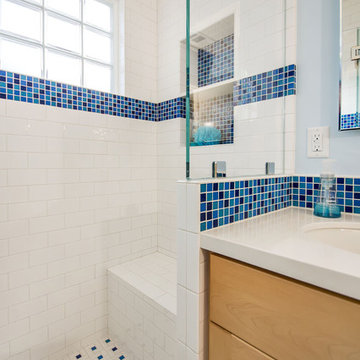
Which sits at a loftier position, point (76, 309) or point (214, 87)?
point (214, 87)

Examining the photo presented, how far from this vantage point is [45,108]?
1528 mm

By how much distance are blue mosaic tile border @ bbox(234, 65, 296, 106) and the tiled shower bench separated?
119 cm

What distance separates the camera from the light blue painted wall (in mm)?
1053

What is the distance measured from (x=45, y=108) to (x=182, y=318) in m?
1.46

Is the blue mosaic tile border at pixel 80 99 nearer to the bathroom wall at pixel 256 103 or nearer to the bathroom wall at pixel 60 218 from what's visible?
the bathroom wall at pixel 60 218

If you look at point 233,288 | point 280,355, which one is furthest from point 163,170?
point 280,355

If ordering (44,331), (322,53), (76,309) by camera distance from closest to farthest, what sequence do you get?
(322,53) → (44,331) → (76,309)

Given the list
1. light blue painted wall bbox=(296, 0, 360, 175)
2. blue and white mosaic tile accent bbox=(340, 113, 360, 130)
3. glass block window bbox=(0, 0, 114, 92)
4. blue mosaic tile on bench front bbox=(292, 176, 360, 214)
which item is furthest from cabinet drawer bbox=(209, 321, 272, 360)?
glass block window bbox=(0, 0, 114, 92)

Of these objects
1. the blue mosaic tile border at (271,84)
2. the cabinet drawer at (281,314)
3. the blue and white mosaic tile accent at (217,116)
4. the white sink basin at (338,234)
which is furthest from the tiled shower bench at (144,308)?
the blue mosaic tile border at (271,84)

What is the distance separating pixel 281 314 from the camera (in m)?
0.56

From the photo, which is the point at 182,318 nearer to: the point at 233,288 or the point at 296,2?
the point at 233,288

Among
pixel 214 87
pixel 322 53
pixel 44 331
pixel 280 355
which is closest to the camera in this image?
pixel 280 355

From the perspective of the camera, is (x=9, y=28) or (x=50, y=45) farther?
(x=50, y=45)

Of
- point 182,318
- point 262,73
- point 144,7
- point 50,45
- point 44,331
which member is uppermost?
point 144,7
